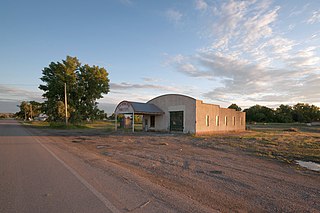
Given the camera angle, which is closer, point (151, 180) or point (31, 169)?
point (151, 180)

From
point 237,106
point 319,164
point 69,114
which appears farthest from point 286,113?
Result: point 319,164

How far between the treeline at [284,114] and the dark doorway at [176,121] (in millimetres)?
72755

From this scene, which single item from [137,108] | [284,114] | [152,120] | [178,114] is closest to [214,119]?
[178,114]

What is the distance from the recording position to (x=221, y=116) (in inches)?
1262

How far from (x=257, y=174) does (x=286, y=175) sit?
3.10ft

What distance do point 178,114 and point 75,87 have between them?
23872mm

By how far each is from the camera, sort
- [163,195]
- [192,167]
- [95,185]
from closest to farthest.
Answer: [163,195]
[95,185]
[192,167]

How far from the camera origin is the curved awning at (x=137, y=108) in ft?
88.7

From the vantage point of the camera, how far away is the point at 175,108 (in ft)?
A: 90.4

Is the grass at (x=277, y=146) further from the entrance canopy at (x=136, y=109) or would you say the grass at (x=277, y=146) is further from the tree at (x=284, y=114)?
the tree at (x=284, y=114)

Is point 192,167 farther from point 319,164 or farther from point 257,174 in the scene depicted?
point 319,164

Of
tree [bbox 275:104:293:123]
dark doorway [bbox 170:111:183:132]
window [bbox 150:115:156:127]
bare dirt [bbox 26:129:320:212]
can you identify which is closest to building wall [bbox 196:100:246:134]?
dark doorway [bbox 170:111:183:132]

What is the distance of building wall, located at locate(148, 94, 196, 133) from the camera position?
25.4 metres

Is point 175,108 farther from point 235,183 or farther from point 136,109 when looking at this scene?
point 235,183
